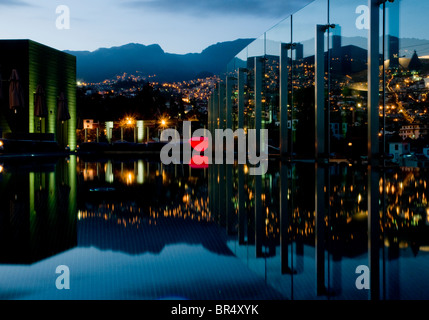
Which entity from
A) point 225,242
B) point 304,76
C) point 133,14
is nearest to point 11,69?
point 304,76

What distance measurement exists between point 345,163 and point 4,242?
8.53m

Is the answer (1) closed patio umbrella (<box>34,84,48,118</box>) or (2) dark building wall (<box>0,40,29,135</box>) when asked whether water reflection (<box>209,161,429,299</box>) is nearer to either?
(1) closed patio umbrella (<box>34,84,48,118</box>)

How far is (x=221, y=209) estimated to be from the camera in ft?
12.3

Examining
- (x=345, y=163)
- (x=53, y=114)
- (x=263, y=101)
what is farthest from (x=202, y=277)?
(x=53, y=114)

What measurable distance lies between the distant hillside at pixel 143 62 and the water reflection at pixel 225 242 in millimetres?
77195

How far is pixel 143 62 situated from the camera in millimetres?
116875

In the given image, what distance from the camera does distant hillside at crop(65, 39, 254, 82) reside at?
88.1m

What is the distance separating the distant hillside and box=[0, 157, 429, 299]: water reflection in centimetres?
7719

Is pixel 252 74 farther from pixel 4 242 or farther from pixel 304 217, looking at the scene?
pixel 4 242

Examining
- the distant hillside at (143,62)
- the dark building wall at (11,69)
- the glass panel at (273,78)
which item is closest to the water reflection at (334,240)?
the glass panel at (273,78)

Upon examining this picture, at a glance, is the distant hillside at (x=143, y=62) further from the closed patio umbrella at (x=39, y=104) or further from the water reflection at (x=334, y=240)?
the water reflection at (x=334, y=240)

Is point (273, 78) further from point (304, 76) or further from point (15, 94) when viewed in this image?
point (15, 94)

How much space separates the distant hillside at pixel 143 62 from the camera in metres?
88.1

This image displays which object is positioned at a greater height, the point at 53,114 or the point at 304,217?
the point at 53,114
